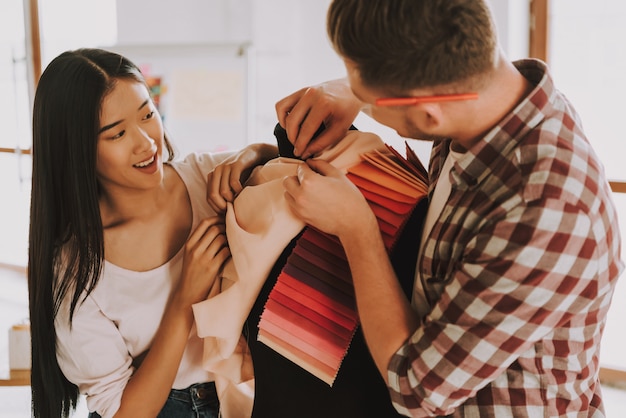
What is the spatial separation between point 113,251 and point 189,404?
37 centimetres

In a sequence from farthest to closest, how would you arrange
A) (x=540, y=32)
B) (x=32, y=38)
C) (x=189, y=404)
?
(x=32, y=38) < (x=540, y=32) < (x=189, y=404)

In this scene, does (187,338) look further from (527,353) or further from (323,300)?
(527,353)

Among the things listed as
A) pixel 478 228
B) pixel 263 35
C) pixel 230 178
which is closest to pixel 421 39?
pixel 478 228

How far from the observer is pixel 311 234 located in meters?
1.02

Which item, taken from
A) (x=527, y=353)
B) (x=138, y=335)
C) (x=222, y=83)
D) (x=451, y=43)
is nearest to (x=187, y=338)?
(x=138, y=335)

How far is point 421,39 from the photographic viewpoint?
2.70ft

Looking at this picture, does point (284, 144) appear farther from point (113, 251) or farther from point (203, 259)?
point (113, 251)

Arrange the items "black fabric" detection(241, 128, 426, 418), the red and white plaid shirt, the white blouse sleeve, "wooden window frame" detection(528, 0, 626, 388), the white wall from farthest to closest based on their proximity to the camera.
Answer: the white wall, "wooden window frame" detection(528, 0, 626, 388), the white blouse sleeve, "black fabric" detection(241, 128, 426, 418), the red and white plaid shirt

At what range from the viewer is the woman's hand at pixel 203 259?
1123 millimetres

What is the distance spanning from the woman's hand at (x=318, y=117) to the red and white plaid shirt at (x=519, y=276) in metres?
0.24

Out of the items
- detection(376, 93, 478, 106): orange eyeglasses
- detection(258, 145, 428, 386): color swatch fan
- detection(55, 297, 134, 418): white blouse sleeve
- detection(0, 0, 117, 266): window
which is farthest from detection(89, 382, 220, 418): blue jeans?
detection(0, 0, 117, 266): window

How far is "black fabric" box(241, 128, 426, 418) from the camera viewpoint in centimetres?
101

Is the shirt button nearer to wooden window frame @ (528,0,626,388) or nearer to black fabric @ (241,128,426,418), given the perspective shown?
black fabric @ (241,128,426,418)

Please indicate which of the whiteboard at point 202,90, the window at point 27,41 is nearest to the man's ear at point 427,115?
the whiteboard at point 202,90
